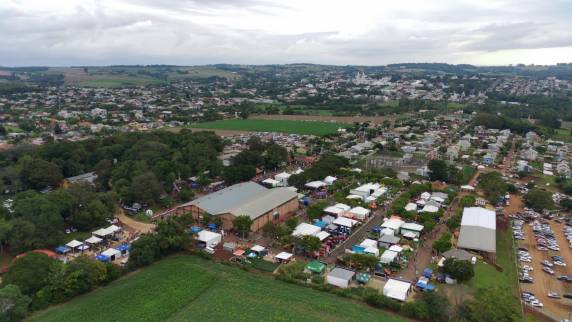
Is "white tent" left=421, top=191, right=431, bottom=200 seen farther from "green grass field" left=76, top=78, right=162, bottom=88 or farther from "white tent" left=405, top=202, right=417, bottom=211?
"green grass field" left=76, top=78, right=162, bottom=88

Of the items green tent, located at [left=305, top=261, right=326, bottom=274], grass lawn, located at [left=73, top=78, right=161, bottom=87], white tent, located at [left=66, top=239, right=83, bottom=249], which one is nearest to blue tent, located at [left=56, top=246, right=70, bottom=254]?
white tent, located at [left=66, top=239, right=83, bottom=249]

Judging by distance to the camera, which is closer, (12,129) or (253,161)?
(253,161)

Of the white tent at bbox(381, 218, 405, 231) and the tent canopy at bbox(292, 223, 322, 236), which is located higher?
the tent canopy at bbox(292, 223, 322, 236)

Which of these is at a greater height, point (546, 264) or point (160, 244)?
point (160, 244)

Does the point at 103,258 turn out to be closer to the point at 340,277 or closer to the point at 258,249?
the point at 258,249

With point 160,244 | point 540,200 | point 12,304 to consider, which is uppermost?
point 12,304

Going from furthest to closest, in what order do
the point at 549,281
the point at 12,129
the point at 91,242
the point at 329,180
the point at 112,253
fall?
the point at 12,129
the point at 329,180
the point at 91,242
the point at 112,253
the point at 549,281

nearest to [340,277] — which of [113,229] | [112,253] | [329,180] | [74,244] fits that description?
[112,253]

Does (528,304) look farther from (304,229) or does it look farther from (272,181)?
(272,181)
